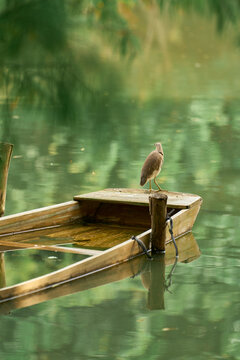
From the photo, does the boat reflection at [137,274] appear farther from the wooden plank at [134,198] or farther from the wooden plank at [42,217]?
the wooden plank at [42,217]

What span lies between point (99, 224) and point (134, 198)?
421mm

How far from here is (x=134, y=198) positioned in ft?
26.6

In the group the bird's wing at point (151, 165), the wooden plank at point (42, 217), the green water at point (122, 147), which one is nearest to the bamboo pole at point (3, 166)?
the wooden plank at point (42, 217)

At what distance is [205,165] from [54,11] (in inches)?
255

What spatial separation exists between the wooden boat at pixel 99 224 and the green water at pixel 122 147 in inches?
10.0

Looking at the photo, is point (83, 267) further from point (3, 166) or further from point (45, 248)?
point (3, 166)

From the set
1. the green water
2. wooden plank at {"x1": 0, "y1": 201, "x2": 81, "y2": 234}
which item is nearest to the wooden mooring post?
the green water

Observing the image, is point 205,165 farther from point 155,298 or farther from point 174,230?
point 155,298

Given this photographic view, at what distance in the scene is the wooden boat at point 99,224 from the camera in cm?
701

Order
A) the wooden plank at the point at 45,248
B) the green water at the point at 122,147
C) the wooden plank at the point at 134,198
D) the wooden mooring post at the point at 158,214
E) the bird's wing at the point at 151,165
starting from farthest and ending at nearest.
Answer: the bird's wing at the point at 151,165, the wooden plank at the point at 134,198, the wooden mooring post at the point at 158,214, the wooden plank at the point at 45,248, the green water at the point at 122,147

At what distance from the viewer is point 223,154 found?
11.9 m

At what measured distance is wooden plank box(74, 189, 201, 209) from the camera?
7895 mm

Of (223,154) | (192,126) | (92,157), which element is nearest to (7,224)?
(92,157)

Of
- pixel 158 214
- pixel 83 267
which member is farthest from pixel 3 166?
pixel 83 267
